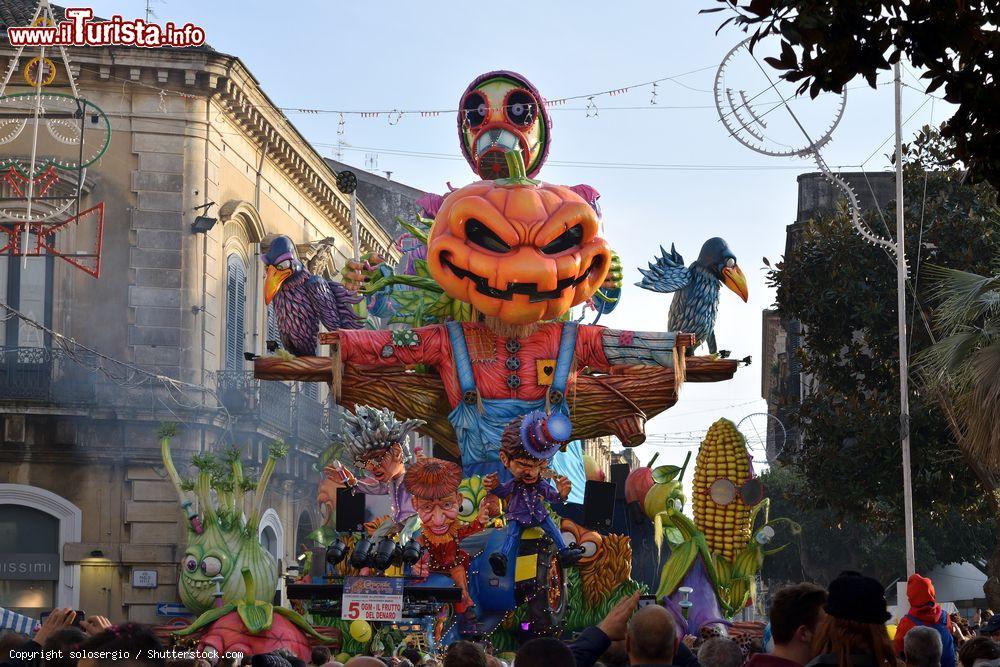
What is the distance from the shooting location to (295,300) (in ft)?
63.1

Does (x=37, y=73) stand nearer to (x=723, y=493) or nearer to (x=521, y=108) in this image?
(x=521, y=108)

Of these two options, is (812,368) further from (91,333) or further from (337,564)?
(91,333)

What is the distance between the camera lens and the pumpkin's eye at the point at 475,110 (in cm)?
1953

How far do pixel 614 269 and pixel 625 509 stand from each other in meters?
3.06

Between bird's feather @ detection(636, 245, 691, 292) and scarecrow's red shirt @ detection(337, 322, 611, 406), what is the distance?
115 cm

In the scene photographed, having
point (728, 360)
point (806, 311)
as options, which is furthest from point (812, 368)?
point (728, 360)

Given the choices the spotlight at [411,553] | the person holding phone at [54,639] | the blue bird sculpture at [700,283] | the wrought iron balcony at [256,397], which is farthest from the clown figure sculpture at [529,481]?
the wrought iron balcony at [256,397]

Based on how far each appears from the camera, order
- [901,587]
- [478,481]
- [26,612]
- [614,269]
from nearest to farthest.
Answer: [901,587]
[478,481]
[614,269]
[26,612]

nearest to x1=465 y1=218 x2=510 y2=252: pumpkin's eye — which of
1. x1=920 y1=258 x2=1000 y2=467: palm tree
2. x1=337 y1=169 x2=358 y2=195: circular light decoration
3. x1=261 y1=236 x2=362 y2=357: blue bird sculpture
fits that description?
x1=261 y1=236 x2=362 y2=357: blue bird sculpture

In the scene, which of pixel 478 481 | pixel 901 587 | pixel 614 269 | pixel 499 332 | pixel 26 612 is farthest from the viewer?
pixel 26 612

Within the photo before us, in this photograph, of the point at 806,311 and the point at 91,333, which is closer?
the point at 806,311

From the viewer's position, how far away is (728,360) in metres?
19.1

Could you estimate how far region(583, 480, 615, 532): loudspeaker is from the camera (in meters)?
17.3

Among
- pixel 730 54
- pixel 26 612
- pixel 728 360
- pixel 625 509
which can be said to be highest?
pixel 730 54
